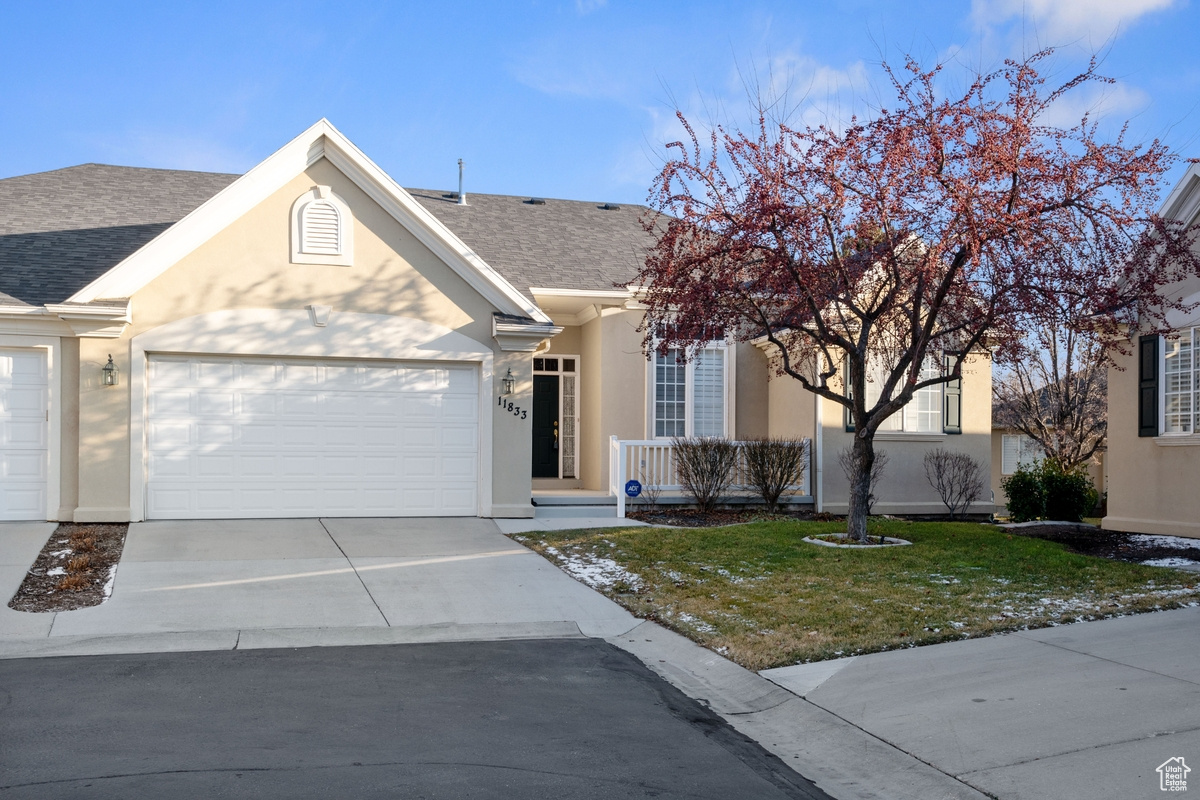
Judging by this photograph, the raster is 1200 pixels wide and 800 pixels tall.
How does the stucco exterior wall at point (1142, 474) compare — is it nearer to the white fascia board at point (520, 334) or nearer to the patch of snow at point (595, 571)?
the patch of snow at point (595, 571)

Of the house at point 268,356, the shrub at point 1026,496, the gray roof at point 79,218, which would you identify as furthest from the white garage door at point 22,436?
the shrub at point 1026,496

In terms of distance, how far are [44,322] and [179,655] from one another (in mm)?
7403

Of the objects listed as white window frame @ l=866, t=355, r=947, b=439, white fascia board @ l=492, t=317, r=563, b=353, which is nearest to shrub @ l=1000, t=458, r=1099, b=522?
white window frame @ l=866, t=355, r=947, b=439

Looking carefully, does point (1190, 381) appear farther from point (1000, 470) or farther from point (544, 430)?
point (1000, 470)

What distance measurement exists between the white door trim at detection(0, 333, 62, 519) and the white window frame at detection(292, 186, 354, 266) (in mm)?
3289

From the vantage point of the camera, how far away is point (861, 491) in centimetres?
1272

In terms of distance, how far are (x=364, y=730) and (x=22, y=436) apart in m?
9.67

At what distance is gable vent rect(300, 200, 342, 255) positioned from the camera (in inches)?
534

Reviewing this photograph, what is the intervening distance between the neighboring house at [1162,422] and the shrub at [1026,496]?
183cm

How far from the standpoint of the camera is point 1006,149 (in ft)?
35.3

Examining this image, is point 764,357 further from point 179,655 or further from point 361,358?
point 179,655

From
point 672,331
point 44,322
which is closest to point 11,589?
point 44,322

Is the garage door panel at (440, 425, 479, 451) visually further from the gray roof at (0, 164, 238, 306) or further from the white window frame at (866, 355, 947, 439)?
the white window frame at (866, 355, 947, 439)

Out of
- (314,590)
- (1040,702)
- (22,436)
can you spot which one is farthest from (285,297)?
(1040,702)
